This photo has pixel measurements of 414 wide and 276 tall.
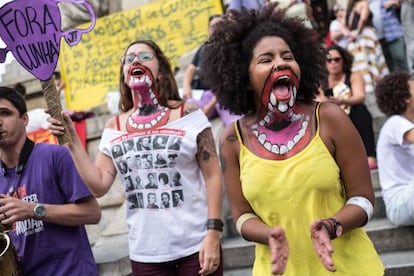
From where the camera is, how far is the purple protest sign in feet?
9.84

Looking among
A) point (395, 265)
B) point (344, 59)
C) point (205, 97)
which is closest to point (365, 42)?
point (344, 59)

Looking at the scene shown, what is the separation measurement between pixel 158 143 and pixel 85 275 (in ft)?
2.47

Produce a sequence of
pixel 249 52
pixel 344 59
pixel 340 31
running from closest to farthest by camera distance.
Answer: pixel 249 52, pixel 344 59, pixel 340 31

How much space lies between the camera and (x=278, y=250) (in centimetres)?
228

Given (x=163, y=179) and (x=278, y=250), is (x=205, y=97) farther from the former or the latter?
(x=278, y=250)

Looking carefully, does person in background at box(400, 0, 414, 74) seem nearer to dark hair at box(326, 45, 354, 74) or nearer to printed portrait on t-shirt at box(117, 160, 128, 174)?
dark hair at box(326, 45, 354, 74)

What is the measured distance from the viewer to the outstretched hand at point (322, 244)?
2.20 metres

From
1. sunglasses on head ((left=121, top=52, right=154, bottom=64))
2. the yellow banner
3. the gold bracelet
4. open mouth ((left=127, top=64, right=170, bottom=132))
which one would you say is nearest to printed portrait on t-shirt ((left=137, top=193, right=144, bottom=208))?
open mouth ((left=127, top=64, right=170, bottom=132))

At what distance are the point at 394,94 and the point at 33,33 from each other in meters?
3.04

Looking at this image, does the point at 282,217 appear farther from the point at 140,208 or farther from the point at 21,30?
the point at 21,30

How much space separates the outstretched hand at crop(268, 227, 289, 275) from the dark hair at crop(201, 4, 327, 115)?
71cm

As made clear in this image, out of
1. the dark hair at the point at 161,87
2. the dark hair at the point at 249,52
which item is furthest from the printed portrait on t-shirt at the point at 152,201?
the dark hair at the point at 249,52

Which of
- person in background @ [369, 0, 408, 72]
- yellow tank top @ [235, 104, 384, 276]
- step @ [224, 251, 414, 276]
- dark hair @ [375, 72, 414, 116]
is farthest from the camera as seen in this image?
person in background @ [369, 0, 408, 72]

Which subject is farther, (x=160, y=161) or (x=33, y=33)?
(x=160, y=161)
